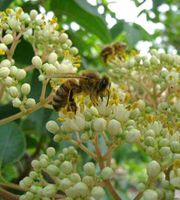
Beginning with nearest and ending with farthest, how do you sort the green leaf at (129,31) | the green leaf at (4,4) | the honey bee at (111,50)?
the green leaf at (4,4) < the honey bee at (111,50) < the green leaf at (129,31)

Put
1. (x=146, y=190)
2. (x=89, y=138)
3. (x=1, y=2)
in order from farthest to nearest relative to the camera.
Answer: (x=1, y=2) → (x=89, y=138) → (x=146, y=190)

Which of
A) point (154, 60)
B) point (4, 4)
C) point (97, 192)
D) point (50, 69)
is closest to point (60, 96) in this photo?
point (50, 69)

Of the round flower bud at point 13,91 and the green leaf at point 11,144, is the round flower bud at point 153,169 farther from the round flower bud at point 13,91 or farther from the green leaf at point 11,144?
the green leaf at point 11,144

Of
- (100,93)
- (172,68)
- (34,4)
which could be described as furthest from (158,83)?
(34,4)

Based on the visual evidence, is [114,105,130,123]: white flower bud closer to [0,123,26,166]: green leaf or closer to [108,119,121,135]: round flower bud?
[108,119,121,135]: round flower bud

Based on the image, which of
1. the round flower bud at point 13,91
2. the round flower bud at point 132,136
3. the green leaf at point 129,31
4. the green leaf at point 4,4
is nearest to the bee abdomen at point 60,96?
the round flower bud at point 13,91

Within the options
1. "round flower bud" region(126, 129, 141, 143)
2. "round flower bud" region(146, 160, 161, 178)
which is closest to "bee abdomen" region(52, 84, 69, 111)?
"round flower bud" region(126, 129, 141, 143)

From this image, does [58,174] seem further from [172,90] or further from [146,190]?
[172,90]
